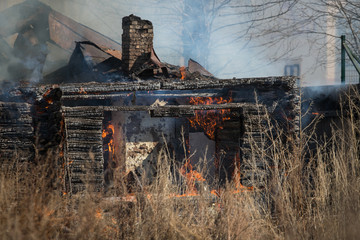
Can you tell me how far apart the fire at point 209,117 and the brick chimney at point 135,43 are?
84.0 inches

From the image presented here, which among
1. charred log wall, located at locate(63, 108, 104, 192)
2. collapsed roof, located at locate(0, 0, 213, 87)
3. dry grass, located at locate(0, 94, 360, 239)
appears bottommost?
dry grass, located at locate(0, 94, 360, 239)

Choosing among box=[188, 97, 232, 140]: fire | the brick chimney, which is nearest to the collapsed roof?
the brick chimney

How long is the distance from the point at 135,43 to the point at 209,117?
118 inches

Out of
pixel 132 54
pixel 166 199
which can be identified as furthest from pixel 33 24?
pixel 166 199

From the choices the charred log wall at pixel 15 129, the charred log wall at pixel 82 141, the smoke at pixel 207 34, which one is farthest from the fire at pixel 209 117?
the smoke at pixel 207 34

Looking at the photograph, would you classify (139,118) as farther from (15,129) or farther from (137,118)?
(15,129)

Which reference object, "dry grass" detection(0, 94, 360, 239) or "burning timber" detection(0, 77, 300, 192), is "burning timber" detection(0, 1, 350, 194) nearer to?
"burning timber" detection(0, 77, 300, 192)

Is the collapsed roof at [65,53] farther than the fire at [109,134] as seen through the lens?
Yes

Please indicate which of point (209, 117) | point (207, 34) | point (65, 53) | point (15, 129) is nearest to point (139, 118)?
point (209, 117)

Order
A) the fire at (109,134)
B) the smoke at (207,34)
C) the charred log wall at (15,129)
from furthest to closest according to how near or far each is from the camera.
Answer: the smoke at (207,34) < the fire at (109,134) < the charred log wall at (15,129)

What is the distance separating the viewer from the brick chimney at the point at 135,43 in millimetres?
8602

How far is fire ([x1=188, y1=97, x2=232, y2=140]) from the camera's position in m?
7.57

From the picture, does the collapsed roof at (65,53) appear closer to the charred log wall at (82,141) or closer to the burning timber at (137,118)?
the burning timber at (137,118)

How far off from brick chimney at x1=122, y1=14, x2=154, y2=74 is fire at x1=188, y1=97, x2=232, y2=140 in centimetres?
213
